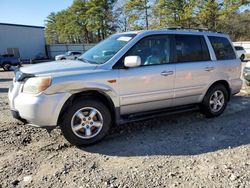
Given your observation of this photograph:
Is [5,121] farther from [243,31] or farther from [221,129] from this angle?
[243,31]

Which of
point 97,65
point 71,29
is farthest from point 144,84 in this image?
point 71,29

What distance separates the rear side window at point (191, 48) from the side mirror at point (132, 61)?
110cm

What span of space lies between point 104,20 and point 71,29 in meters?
12.1

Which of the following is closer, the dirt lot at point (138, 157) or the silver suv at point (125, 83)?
the dirt lot at point (138, 157)

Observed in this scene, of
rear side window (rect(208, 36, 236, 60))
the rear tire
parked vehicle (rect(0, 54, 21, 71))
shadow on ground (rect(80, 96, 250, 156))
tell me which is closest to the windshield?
shadow on ground (rect(80, 96, 250, 156))

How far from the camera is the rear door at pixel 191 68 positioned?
16.6 ft

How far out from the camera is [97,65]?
4.34 metres

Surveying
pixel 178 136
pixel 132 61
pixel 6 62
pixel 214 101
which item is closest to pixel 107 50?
pixel 132 61

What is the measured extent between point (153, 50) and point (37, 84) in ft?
6.91

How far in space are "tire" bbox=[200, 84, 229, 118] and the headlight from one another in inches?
128

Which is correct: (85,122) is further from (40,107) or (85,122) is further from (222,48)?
(222,48)

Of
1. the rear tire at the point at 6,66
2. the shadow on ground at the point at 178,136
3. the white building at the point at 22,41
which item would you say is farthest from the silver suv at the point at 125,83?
the white building at the point at 22,41

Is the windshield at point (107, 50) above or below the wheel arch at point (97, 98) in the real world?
above

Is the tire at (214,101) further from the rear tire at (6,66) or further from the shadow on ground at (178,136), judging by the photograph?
the rear tire at (6,66)
